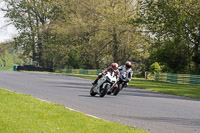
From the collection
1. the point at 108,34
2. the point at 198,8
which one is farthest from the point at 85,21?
the point at 198,8

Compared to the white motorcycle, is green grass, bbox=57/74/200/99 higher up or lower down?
lower down

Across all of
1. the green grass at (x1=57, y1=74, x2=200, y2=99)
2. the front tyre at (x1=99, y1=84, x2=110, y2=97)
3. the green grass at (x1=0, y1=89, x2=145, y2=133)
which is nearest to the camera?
the green grass at (x1=0, y1=89, x2=145, y2=133)

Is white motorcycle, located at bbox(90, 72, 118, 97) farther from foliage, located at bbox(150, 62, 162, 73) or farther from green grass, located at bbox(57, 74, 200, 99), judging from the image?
foliage, located at bbox(150, 62, 162, 73)

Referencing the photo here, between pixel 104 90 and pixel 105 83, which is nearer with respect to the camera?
pixel 104 90

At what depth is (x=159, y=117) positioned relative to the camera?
11.7 m

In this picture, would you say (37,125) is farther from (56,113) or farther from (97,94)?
(97,94)

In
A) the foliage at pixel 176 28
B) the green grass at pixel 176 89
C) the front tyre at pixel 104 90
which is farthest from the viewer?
the foliage at pixel 176 28

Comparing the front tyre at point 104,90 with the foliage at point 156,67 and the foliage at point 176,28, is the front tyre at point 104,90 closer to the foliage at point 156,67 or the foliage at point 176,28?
Result: the foliage at point 176,28

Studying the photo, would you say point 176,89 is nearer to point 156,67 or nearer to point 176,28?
point 176,28

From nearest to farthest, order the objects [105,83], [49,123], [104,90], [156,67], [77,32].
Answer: [49,123] < [104,90] < [105,83] < [156,67] < [77,32]

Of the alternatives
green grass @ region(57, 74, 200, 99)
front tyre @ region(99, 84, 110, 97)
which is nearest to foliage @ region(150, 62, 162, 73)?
green grass @ region(57, 74, 200, 99)

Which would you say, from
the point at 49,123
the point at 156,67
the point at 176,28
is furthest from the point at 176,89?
the point at 49,123

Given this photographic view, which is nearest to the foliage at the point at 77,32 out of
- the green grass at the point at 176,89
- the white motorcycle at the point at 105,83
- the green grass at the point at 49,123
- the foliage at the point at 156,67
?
the foliage at the point at 156,67

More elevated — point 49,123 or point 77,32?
point 77,32
